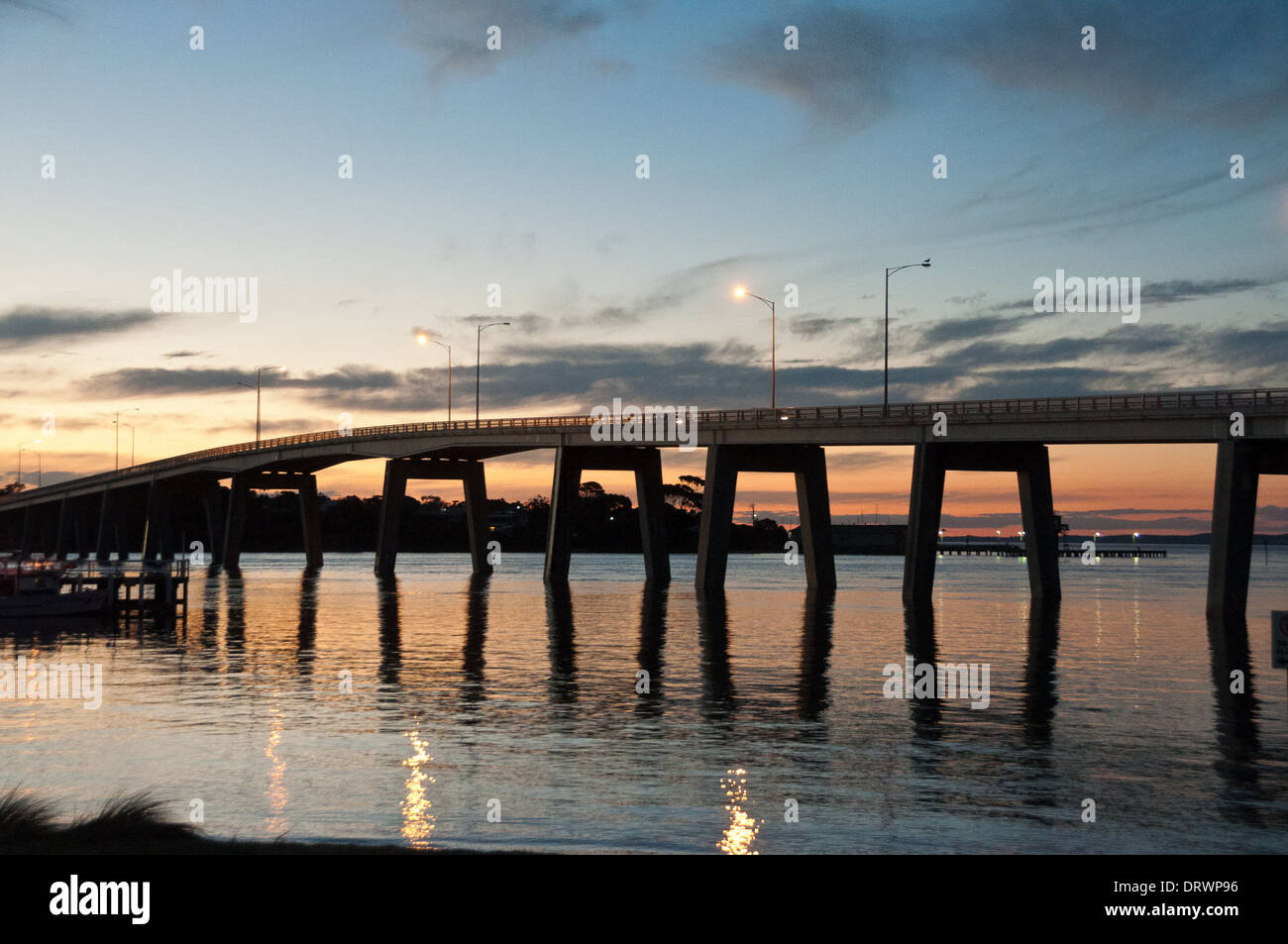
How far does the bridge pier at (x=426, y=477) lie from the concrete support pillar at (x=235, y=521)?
1176 inches

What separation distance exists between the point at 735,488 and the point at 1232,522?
34284 millimetres

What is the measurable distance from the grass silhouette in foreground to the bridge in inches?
2071

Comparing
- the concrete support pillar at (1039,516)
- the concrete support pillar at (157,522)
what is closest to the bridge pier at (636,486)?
the concrete support pillar at (1039,516)

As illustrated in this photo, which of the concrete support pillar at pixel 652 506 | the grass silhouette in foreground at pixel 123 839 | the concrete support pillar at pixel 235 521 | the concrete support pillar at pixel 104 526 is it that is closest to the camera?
the grass silhouette in foreground at pixel 123 839

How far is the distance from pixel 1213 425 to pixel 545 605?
118 ft

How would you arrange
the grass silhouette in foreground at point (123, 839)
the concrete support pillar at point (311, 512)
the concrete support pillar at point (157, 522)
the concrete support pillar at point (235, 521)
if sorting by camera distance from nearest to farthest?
the grass silhouette in foreground at point (123, 839) → the concrete support pillar at point (235, 521) → the concrete support pillar at point (311, 512) → the concrete support pillar at point (157, 522)

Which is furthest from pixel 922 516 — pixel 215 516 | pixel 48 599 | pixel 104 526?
pixel 104 526

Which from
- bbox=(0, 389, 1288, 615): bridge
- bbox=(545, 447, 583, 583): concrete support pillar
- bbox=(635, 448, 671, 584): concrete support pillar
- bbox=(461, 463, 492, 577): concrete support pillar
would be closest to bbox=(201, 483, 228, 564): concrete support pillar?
bbox=(0, 389, 1288, 615): bridge

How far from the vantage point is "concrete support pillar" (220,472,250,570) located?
143 m

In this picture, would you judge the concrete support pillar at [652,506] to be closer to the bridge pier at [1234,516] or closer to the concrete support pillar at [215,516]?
the bridge pier at [1234,516]

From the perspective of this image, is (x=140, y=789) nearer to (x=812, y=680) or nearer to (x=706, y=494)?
(x=812, y=680)

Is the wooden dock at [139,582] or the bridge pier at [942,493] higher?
the bridge pier at [942,493]

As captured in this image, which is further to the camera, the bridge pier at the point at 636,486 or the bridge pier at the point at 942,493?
the bridge pier at the point at 636,486

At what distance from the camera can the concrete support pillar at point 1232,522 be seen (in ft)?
185
